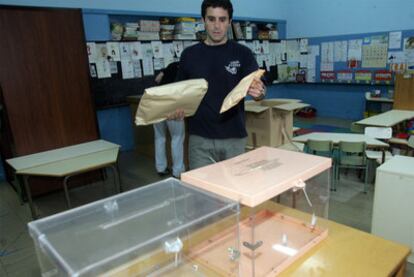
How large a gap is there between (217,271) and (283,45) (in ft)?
23.1

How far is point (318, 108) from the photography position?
7180 mm

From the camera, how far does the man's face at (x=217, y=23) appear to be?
60.6 inches

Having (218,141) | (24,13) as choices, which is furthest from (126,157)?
(218,141)

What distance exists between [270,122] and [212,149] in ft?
6.93

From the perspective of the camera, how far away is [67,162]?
2.83 m

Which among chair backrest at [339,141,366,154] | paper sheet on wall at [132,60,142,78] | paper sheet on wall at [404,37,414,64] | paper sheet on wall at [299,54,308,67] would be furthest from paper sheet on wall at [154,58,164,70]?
paper sheet on wall at [404,37,414,64]

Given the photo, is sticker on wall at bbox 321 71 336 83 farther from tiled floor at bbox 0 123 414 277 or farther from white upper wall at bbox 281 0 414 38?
tiled floor at bbox 0 123 414 277

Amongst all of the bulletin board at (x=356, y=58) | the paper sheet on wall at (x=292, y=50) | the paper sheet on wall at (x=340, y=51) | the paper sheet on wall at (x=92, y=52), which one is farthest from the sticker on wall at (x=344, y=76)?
the paper sheet on wall at (x=92, y=52)

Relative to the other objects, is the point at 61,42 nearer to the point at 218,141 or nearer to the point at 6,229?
the point at 6,229

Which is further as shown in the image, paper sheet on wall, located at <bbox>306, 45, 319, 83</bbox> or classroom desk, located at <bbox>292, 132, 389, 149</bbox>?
paper sheet on wall, located at <bbox>306, 45, 319, 83</bbox>

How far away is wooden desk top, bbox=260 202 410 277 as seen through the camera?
0.99 meters

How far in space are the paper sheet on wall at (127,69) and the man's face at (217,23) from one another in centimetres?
336

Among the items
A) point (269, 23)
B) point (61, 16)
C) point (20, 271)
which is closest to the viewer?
point (20, 271)

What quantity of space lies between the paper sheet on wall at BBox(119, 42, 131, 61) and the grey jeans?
3.39 meters
